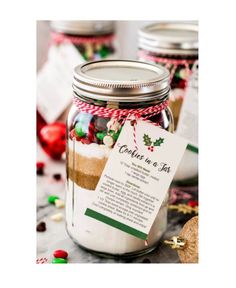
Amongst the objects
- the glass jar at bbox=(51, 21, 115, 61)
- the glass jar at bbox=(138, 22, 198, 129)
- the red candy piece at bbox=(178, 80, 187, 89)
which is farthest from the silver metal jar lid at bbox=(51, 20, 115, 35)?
the red candy piece at bbox=(178, 80, 187, 89)

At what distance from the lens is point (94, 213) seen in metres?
1.01

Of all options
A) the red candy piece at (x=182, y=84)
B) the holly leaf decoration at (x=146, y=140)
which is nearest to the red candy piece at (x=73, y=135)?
the holly leaf decoration at (x=146, y=140)

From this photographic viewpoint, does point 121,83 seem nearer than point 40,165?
Yes

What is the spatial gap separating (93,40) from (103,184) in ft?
2.04

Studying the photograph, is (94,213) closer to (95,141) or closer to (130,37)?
(95,141)

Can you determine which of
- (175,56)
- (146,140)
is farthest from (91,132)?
(175,56)

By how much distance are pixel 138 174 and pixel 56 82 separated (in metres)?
0.62

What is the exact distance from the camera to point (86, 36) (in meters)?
1.49

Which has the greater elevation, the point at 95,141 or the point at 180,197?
the point at 95,141

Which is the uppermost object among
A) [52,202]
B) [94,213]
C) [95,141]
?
[95,141]

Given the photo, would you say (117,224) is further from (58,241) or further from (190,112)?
(190,112)

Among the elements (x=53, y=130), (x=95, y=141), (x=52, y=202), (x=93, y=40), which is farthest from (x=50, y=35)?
(x=95, y=141)

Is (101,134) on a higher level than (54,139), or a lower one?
higher

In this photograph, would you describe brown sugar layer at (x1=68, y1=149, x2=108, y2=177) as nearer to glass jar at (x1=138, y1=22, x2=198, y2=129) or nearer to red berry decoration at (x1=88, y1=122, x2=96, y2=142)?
red berry decoration at (x1=88, y1=122, x2=96, y2=142)
